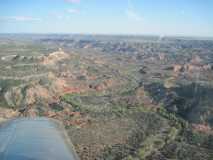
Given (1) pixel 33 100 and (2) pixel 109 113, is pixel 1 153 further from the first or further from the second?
(1) pixel 33 100

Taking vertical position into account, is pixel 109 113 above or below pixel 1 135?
below

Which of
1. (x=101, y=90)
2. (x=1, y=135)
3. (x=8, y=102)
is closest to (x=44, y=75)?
(x=101, y=90)

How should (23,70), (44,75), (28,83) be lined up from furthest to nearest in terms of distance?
(23,70) → (44,75) → (28,83)

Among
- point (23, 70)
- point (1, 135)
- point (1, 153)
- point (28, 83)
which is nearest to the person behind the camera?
point (1, 153)

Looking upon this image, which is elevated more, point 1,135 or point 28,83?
point 1,135

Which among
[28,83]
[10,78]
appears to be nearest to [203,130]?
[28,83]

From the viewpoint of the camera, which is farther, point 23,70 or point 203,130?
point 23,70

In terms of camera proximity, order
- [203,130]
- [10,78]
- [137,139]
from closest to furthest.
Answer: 1. [137,139]
2. [203,130]
3. [10,78]

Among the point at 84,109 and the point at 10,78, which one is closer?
the point at 84,109

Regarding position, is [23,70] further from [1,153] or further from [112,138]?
[1,153]
